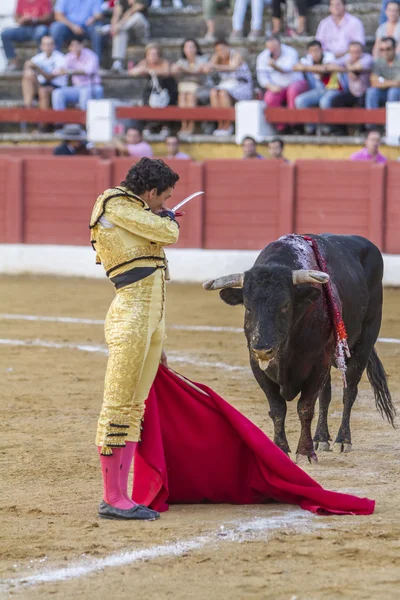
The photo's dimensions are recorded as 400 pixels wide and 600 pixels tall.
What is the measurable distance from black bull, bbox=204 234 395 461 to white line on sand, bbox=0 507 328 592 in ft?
2.28

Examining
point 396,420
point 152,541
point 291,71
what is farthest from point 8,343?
point 291,71

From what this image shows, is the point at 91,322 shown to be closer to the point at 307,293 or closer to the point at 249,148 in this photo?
the point at 249,148

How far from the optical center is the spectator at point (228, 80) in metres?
13.2

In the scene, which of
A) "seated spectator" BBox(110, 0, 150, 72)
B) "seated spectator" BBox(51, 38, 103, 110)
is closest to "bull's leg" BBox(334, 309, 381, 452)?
"seated spectator" BBox(51, 38, 103, 110)

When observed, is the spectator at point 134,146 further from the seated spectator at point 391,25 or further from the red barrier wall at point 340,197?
the seated spectator at point 391,25

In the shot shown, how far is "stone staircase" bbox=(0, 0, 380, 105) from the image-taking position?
1408 cm

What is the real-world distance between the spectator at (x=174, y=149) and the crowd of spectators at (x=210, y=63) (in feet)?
2.30

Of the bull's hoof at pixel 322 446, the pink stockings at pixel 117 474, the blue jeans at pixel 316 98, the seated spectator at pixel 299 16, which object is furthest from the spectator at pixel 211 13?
the pink stockings at pixel 117 474

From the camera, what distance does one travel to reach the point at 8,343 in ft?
27.3

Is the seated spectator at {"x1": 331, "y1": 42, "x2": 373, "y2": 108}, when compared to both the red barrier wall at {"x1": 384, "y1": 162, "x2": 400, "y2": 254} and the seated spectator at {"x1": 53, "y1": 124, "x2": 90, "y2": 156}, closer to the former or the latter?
the red barrier wall at {"x1": 384, "y1": 162, "x2": 400, "y2": 254}

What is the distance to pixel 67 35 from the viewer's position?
1526cm

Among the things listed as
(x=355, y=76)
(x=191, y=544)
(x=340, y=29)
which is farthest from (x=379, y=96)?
(x=191, y=544)

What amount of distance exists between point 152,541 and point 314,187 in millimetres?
8930

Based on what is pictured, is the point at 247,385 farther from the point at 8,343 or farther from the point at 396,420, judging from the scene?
the point at 8,343
